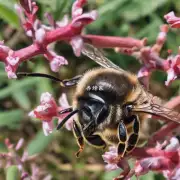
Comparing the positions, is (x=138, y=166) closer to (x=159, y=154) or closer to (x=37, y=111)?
(x=159, y=154)

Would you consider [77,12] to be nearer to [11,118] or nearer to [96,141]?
[96,141]

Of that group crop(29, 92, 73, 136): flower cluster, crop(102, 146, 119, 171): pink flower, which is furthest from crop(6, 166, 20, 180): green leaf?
crop(102, 146, 119, 171): pink flower

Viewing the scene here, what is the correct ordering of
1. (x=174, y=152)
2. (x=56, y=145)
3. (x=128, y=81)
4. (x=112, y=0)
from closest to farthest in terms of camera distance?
1. (x=128, y=81)
2. (x=174, y=152)
3. (x=112, y=0)
4. (x=56, y=145)

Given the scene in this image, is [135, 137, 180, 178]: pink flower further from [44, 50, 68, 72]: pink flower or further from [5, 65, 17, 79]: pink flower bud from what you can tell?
[5, 65, 17, 79]: pink flower bud

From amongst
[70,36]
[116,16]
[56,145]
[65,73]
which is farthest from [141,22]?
[70,36]

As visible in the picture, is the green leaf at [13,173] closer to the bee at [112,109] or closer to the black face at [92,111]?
the bee at [112,109]

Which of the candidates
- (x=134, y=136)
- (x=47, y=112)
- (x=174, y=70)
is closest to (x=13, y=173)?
(x=47, y=112)
